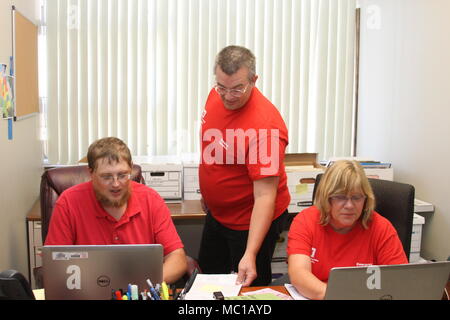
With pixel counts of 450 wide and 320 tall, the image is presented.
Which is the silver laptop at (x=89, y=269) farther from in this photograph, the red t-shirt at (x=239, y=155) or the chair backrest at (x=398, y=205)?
the chair backrest at (x=398, y=205)

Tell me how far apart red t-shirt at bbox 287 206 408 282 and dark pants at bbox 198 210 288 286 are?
38 cm

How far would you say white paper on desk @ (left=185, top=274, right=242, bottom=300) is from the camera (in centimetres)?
162

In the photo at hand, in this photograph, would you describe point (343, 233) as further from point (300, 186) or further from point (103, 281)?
point (300, 186)

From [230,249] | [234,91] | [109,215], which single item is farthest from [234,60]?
[230,249]

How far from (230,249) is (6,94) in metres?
1.40

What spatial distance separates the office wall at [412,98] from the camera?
2.89 meters

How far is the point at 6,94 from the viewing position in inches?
100

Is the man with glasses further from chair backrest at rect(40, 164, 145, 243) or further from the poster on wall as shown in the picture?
the poster on wall

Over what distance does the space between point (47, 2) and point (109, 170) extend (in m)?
2.11

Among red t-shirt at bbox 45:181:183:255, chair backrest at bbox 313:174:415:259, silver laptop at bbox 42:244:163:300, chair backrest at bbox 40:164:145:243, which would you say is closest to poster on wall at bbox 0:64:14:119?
chair backrest at bbox 40:164:145:243

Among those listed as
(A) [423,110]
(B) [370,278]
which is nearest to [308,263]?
(B) [370,278]

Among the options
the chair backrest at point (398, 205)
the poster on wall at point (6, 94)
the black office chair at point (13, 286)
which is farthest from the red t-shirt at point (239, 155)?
the black office chair at point (13, 286)

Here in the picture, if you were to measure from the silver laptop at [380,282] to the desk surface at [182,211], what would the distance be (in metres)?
1.67
